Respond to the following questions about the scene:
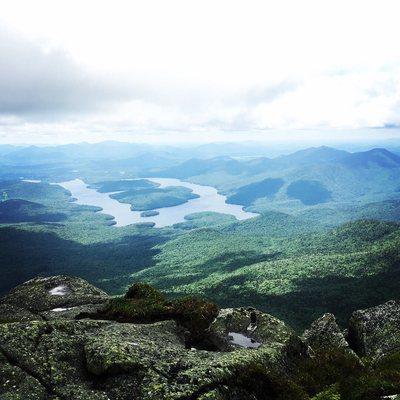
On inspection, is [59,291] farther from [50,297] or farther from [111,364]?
[111,364]

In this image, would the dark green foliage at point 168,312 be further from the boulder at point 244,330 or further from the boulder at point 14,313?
the boulder at point 14,313

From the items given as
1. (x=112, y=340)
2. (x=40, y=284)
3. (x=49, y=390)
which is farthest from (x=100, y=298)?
(x=49, y=390)

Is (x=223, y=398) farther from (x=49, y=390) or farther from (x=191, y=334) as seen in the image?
(x=191, y=334)

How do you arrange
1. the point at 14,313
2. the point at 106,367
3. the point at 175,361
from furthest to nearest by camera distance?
the point at 14,313 → the point at 175,361 → the point at 106,367

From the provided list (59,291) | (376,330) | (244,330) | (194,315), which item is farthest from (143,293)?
(376,330)

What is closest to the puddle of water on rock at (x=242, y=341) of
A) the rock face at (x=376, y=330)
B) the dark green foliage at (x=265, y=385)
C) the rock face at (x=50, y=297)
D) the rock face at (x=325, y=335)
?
the dark green foliage at (x=265, y=385)

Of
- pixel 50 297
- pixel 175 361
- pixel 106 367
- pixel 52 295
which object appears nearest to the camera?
pixel 106 367
